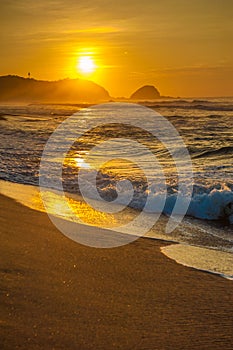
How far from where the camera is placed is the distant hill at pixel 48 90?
166125 mm

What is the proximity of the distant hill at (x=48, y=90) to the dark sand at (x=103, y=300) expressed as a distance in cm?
15621

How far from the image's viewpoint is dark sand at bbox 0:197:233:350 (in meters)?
2.61

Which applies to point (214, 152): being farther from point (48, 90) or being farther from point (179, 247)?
point (48, 90)

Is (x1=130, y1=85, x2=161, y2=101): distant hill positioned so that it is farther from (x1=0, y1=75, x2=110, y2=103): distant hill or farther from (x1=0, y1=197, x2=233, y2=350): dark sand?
(x1=0, y1=197, x2=233, y2=350): dark sand

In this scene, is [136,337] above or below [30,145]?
below

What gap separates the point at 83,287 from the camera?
A: 3.26 metres

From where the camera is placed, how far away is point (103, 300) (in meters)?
3.09

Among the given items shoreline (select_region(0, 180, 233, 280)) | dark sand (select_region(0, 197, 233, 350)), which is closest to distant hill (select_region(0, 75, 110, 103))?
shoreline (select_region(0, 180, 233, 280))

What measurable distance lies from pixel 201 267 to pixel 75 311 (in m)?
1.63

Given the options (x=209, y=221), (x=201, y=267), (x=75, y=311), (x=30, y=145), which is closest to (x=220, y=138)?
(x=30, y=145)

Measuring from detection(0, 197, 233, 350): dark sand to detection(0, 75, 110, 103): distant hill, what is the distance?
156210 millimetres

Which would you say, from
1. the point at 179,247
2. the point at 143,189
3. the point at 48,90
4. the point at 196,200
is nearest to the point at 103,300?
the point at 179,247

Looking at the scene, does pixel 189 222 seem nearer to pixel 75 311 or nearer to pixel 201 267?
pixel 201 267

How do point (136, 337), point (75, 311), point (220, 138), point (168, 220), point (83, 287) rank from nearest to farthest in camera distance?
1. point (136, 337)
2. point (75, 311)
3. point (83, 287)
4. point (168, 220)
5. point (220, 138)
